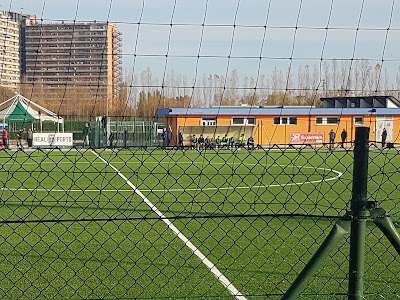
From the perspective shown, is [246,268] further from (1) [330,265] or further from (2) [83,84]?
(2) [83,84]

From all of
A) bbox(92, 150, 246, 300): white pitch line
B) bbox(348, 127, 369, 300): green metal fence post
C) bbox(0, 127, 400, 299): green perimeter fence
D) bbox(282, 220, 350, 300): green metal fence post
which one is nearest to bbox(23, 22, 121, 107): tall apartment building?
bbox(0, 127, 400, 299): green perimeter fence

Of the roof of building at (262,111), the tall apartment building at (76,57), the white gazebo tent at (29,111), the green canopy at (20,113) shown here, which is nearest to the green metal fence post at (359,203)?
the tall apartment building at (76,57)

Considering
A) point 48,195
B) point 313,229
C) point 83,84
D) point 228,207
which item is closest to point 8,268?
point 83,84

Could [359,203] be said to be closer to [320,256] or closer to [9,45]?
[320,256]

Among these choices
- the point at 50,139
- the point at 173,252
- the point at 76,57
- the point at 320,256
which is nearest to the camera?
the point at 320,256

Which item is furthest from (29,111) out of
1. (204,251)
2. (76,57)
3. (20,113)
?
(76,57)

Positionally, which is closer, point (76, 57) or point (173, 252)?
point (76, 57)

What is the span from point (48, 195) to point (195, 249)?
744 cm

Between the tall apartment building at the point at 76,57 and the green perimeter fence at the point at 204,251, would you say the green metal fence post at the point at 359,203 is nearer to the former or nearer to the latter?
the green perimeter fence at the point at 204,251

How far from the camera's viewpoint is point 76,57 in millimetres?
6469

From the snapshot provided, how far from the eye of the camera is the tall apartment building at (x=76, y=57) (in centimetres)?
589

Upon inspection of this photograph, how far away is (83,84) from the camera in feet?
22.1

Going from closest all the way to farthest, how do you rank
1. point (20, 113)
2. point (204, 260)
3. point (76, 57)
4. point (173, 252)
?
point (76, 57), point (204, 260), point (173, 252), point (20, 113)

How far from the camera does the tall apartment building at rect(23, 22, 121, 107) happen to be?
589 centimetres
